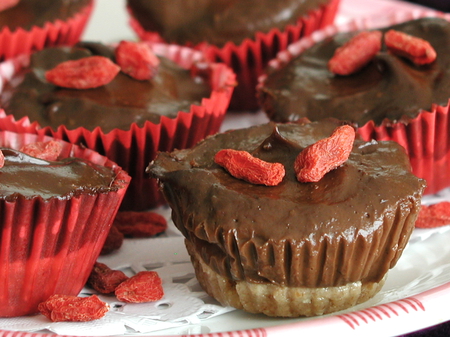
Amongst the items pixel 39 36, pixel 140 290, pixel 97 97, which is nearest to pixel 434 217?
pixel 140 290

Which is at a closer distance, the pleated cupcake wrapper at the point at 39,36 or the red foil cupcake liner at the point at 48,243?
the red foil cupcake liner at the point at 48,243

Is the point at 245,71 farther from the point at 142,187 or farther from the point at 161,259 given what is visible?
the point at 161,259

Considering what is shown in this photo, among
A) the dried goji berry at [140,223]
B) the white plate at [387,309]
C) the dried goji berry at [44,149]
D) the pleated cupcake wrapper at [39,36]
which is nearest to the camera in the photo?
the white plate at [387,309]

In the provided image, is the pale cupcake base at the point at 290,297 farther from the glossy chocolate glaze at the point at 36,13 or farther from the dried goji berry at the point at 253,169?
the glossy chocolate glaze at the point at 36,13

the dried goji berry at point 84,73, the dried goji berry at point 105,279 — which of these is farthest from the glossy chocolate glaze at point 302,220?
the dried goji berry at point 84,73

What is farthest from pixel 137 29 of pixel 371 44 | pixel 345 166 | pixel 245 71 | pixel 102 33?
pixel 345 166

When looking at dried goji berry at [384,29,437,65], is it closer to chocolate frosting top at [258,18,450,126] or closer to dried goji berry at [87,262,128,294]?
chocolate frosting top at [258,18,450,126]
